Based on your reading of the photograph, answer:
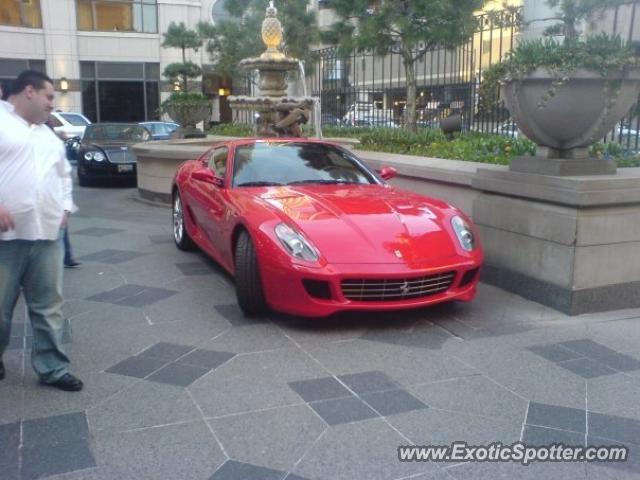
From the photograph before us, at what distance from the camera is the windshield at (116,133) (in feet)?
52.5

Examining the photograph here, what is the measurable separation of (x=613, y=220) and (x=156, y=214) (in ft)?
24.7

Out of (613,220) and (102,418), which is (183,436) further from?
(613,220)

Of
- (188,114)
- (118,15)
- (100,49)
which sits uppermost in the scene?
(118,15)

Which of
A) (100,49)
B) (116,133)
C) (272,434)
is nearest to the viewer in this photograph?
(272,434)

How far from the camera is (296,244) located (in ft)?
16.2

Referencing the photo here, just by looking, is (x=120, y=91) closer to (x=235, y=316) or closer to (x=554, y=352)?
(x=235, y=316)

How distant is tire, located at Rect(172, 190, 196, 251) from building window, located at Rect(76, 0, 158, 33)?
103 ft

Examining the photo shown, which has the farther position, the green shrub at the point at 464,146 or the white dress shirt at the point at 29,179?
the green shrub at the point at 464,146

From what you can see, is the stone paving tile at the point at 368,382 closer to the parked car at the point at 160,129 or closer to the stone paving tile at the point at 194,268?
the stone paving tile at the point at 194,268

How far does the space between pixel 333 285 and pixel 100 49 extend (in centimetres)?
3504

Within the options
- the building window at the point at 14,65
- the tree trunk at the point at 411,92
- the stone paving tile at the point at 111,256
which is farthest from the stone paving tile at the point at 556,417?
the building window at the point at 14,65

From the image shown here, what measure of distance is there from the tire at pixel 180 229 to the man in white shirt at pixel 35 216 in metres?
3.70

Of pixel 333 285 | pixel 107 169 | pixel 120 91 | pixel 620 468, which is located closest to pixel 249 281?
pixel 333 285

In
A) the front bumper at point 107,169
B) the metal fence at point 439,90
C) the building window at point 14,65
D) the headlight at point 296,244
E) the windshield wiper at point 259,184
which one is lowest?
the front bumper at point 107,169
